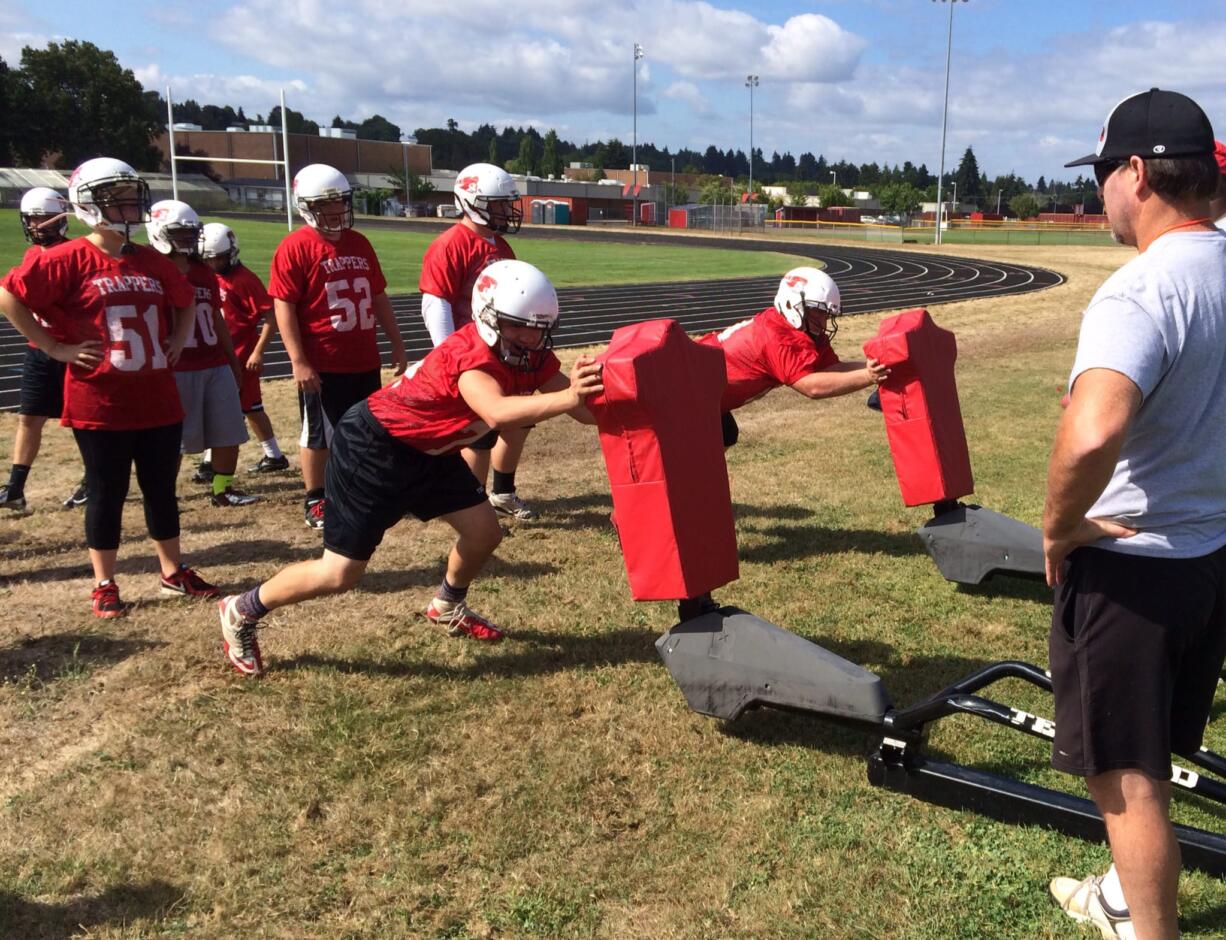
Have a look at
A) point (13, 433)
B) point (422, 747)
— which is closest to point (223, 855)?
point (422, 747)

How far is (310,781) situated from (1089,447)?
9.01ft

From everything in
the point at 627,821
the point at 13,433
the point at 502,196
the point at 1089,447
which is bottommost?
the point at 627,821

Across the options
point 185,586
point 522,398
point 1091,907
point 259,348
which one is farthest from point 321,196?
point 1091,907

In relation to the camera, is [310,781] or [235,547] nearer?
[310,781]

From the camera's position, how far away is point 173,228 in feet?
21.3

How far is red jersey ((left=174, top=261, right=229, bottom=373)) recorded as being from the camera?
22.0ft

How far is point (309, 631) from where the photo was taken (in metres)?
4.83

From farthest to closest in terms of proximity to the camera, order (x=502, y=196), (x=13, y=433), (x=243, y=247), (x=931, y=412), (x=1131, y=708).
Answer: (x=243, y=247) → (x=13, y=433) → (x=502, y=196) → (x=931, y=412) → (x=1131, y=708)

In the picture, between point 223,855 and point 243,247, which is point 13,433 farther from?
point 243,247

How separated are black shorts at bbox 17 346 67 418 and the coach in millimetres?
6427

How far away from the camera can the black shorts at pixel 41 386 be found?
6.64 metres

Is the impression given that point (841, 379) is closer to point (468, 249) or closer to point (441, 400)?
point (468, 249)

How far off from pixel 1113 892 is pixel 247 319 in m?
6.93

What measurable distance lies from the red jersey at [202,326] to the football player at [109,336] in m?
1.73
